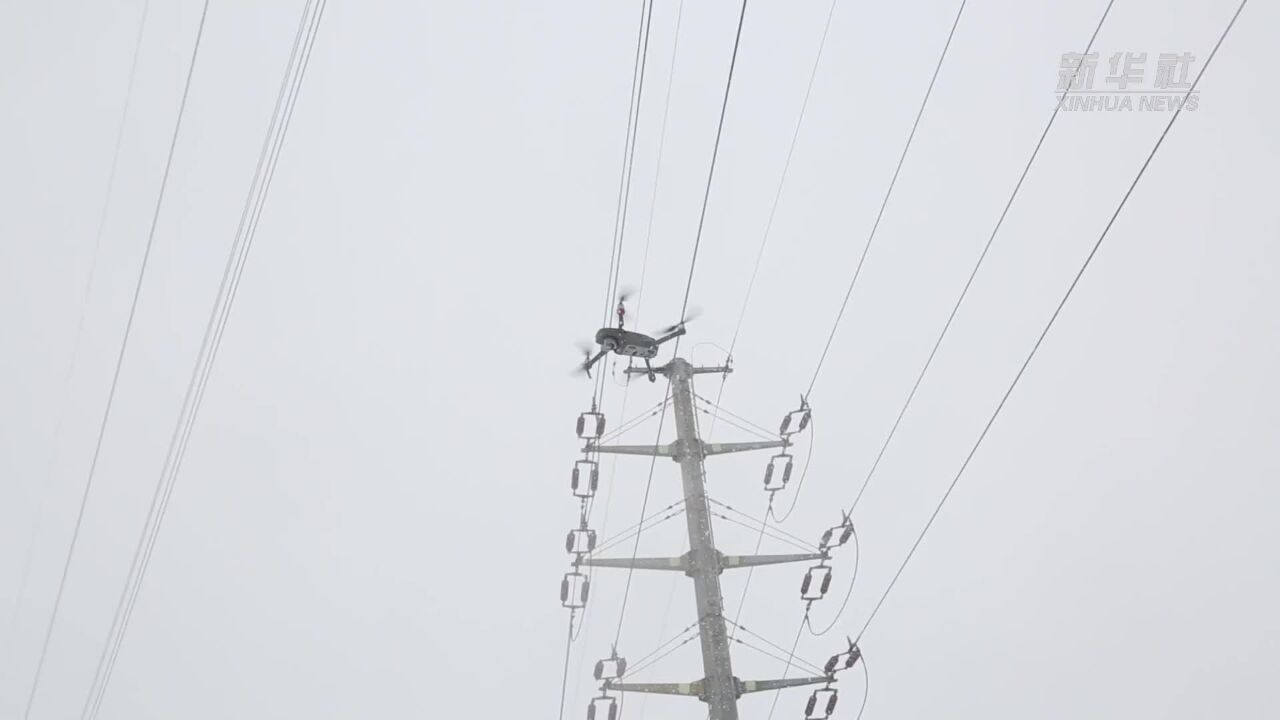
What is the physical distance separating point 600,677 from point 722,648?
2.69m

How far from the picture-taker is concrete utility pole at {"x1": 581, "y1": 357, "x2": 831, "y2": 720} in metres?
16.2

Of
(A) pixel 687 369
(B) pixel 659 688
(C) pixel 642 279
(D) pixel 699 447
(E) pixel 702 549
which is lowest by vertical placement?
(B) pixel 659 688

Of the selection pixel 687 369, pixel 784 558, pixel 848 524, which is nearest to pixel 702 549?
pixel 784 558

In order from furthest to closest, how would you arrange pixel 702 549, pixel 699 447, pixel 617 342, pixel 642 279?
1. pixel 642 279
2. pixel 699 447
3. pixel 702 549
4. pixel 617 342

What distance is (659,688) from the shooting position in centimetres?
1691

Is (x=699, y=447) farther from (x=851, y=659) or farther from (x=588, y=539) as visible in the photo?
(x=851, y=659)

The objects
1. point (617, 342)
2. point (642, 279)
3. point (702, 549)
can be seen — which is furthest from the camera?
point (642, 279)

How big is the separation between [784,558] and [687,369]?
4568 mm

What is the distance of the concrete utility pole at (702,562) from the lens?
1616 centimetres

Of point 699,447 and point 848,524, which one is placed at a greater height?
point 699,447

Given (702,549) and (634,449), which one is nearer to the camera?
(702,549)

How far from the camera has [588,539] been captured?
18.8 meters

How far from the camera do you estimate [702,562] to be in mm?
17219

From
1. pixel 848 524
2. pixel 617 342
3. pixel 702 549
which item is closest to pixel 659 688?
pixel 702 549
